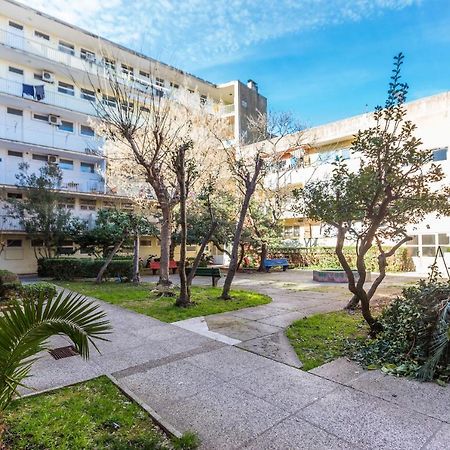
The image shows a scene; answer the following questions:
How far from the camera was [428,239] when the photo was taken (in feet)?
60.1

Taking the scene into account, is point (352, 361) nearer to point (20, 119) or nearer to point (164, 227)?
point (164, 227)

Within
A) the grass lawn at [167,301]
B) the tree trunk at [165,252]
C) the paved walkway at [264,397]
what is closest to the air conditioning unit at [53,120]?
the grass lawn at [167,301]

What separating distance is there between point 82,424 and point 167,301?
21.8 feet

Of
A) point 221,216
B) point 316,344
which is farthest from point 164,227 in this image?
point 316,344

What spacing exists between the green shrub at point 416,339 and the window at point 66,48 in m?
25.5

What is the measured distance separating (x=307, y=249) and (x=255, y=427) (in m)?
19.9

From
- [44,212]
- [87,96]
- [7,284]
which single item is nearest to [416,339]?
[7,284]

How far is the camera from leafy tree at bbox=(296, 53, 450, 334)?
18.2ft

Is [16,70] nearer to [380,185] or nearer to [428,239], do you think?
[380,185]

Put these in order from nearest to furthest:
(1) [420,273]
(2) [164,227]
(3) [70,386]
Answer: (3) [70,386], (2) [164,227], (1) [420,273]

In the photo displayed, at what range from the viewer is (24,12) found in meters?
20.5

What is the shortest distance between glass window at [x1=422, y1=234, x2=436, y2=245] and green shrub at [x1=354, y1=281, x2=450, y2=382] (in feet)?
48.6

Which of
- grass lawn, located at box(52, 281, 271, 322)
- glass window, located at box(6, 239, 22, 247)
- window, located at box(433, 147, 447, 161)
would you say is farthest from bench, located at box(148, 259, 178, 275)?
window, located at box(433, 147, 447, 161)

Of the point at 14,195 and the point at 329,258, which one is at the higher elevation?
the point at 14,195
